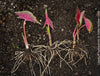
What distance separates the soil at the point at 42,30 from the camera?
36.4 inches

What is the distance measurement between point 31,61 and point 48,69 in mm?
150

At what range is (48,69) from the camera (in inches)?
37.0

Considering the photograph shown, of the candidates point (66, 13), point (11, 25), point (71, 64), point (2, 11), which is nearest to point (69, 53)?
point (71, 64)

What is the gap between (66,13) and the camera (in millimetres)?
957

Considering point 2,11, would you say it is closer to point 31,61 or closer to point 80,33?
point 31,61

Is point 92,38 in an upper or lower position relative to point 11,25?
lower

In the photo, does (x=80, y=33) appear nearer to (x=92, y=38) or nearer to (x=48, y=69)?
(x=92, y=38)

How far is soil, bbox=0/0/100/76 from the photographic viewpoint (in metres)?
0.92

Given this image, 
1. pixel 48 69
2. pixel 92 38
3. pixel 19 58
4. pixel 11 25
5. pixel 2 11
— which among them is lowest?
pixel 48 69

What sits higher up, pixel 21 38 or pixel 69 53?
pixel 21 38

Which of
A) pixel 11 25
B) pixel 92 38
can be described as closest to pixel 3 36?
pixel 11 25

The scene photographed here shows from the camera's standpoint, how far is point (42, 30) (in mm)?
940

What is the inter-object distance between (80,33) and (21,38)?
476 mm

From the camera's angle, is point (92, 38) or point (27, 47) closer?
point (27, 47)
